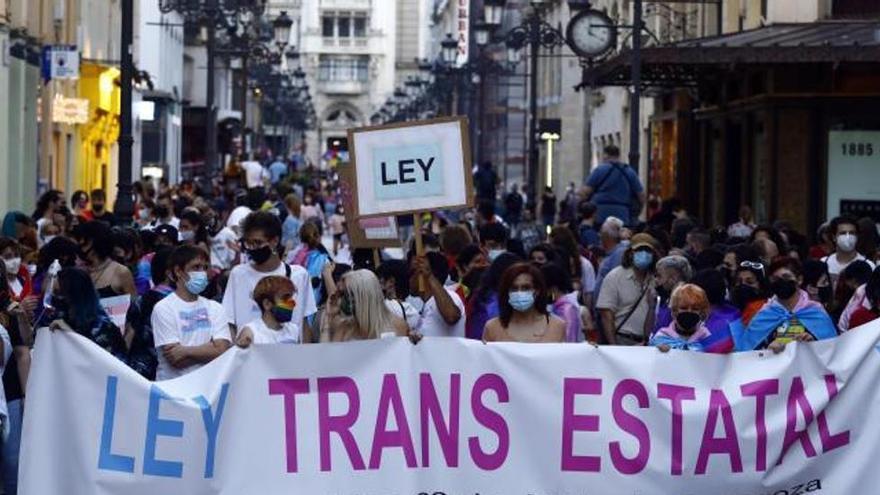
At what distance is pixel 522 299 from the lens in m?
12.1

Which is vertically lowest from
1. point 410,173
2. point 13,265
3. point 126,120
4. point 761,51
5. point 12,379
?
point 12,379

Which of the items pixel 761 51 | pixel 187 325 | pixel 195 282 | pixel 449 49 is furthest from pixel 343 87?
pixel 187 325

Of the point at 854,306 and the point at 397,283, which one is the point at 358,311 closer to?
the point at 397,283

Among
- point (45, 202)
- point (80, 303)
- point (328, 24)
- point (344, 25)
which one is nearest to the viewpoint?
point (80, 303)

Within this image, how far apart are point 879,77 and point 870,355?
1922cm

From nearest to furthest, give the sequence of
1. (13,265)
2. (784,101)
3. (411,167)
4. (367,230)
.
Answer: (411,167), (13,265), (367,230), (784,101)

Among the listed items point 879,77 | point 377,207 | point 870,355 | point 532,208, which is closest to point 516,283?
point 377,207

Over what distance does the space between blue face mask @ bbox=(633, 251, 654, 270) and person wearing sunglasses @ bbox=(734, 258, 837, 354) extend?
252 centimetres

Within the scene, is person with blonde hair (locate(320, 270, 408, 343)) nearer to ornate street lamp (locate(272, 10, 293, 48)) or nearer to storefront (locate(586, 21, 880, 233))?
storefront (locate(586, 21, 880, 233))

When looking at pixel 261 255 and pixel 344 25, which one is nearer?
pixel 261 255

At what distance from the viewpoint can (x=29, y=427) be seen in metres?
10.2

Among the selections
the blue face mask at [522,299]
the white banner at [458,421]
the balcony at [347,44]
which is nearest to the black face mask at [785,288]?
the blue face mask at [522,299]

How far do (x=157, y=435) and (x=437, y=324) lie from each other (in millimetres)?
3523

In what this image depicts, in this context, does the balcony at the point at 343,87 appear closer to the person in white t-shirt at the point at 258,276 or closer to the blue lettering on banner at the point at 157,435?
the person in white t-shirt at the point at 258,276
